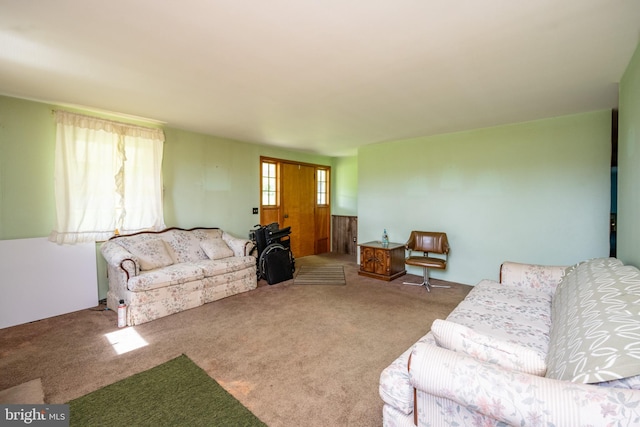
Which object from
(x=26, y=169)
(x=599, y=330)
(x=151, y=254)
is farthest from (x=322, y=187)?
(x=599, y=330)

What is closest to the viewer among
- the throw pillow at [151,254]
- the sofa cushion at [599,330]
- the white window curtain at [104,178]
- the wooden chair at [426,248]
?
the sofa cushion at [599,330]

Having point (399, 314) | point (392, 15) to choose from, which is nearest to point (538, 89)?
point (392, 15)

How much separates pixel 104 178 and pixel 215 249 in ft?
5.35

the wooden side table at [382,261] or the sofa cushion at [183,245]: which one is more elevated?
the sofa cushion at [183,245]

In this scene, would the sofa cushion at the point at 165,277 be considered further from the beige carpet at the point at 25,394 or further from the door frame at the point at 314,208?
the door frame at the point at 314,208

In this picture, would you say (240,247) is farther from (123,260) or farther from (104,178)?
(104,178)

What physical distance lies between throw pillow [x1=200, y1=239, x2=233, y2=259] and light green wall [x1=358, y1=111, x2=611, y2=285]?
9.26 ft

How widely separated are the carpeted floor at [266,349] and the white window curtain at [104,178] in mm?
1069

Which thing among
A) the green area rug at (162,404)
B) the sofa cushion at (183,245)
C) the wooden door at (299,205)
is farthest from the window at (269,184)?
the green area rug at (162,404)

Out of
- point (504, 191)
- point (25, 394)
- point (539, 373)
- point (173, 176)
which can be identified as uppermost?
point (173, 176)

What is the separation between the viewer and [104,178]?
3539mm

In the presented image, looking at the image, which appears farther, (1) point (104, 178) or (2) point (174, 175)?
(2) point (174, 175)

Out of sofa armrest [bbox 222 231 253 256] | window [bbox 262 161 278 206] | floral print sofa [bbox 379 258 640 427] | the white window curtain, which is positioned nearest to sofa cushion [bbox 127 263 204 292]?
sofa armrest [bbox 222 231 253 256]

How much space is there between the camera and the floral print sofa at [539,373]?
33.0 inches
